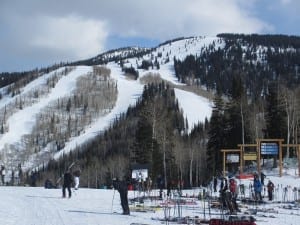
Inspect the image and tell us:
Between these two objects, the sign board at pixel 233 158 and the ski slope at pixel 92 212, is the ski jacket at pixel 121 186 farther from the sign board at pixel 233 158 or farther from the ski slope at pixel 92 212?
the sign board at pixel 233 158

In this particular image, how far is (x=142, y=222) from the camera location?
2184cm

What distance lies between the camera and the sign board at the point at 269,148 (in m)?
44.8

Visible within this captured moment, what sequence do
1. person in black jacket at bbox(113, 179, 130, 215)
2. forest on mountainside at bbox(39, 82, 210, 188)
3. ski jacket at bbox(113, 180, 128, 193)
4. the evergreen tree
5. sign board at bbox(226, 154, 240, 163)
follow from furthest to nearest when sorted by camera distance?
the evergreen tree
forest on mountainside at bbox(39, 82, 210, 188)
sign board at bbox(226, 154, 240, 163)
ski jacket at bbox(113, 180, 128, 193)
person in black jacket at bbox(113, 179, 130, 215)

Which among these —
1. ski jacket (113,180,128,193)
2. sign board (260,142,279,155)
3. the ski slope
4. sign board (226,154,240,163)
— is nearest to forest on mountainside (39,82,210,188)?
ski jacket (113,180,128,193)

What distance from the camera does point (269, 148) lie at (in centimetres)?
4491

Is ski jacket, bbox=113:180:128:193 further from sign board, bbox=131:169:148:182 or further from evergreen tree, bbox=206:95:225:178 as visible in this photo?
evergreen tree, bbox=206:95:225:178

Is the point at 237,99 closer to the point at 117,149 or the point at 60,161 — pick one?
the point at 117,149

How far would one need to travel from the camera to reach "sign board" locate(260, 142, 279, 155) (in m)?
44.8

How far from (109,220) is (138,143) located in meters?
47.4

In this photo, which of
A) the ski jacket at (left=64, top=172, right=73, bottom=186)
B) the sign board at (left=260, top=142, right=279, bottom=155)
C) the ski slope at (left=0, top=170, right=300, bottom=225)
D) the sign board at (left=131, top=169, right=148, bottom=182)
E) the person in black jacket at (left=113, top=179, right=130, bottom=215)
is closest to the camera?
the ski slope at (left=0, top=170, right=300, bottom=225)

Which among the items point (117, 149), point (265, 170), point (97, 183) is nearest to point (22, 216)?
point (265, 170)

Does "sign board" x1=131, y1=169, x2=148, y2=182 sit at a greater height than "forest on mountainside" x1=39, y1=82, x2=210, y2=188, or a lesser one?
lesser

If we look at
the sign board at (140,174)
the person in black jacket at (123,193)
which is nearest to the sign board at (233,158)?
the sign board at (140,174)

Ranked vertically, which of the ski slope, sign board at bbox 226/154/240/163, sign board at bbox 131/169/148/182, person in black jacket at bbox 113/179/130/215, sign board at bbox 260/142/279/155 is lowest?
the ski slope
